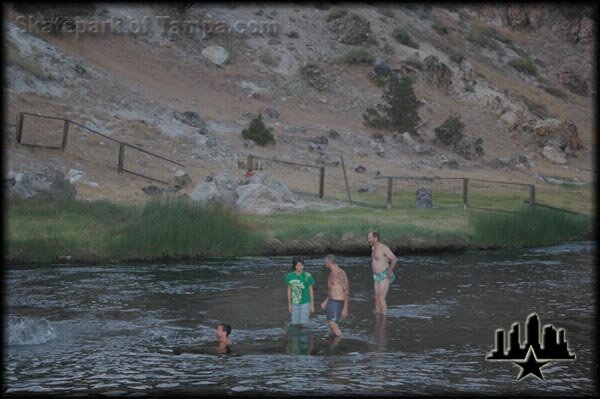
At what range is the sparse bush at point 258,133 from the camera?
4969 cm

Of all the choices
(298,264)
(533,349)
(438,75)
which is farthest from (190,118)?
(533,349)

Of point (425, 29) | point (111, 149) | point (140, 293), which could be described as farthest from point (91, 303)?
point (425, 29)

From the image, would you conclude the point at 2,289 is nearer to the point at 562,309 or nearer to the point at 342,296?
the point at 342,296

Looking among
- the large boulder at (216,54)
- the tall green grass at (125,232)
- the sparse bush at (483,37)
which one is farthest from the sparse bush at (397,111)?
the tall green grass at (125,232)

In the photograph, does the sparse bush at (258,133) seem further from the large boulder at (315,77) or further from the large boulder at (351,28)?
the large boulder at (351,28)

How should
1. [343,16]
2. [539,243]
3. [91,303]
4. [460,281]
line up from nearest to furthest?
1. [91,303]
2. [460,281]
3. [539,243]
4. [343,16]

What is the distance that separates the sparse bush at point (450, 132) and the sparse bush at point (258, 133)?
41.8 ft

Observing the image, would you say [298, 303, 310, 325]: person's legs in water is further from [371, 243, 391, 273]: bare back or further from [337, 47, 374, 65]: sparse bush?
[337, 47, 374, 65]: sparse bush

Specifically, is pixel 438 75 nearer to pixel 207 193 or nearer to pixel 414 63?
pixel 414 63

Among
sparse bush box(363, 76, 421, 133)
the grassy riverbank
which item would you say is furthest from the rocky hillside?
the grassy riverbank

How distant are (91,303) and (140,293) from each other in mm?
1661

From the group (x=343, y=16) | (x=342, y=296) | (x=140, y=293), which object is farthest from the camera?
(x=343, y=16)

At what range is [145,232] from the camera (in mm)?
27625

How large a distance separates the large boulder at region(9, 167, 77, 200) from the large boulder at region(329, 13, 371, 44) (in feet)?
131
